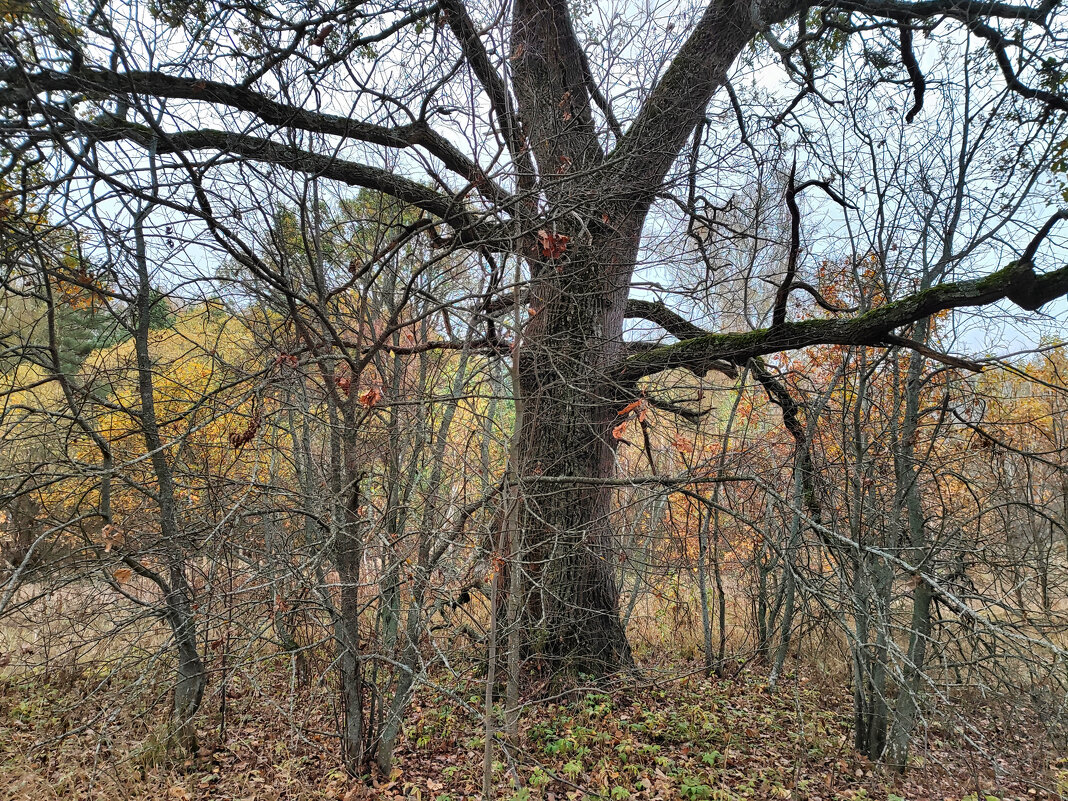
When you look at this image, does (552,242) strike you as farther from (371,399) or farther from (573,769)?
(573,769)

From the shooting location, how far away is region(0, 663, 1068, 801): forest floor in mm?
4363

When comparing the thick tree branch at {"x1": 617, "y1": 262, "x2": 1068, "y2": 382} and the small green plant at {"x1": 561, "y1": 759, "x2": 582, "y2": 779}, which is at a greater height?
the thick tree branch at {"x1": 617, "y1": 262, "x2": 1068, "y2": 382}

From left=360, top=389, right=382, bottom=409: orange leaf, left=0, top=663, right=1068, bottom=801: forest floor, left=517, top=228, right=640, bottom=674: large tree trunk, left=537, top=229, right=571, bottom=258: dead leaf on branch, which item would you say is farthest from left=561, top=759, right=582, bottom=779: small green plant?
left=537, top=229, right=571, bottom=258: dead leaf on branch

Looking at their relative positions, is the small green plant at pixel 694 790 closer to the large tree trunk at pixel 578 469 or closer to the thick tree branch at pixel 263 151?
the large tree trunk at pixel 578 469

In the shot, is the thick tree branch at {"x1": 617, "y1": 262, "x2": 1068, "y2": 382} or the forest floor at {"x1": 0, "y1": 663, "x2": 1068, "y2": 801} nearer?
the thick tree branch at {"x1": 617, "y1": 262, "x2": 1068, "y2": 382}

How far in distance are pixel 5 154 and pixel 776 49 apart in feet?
19.9

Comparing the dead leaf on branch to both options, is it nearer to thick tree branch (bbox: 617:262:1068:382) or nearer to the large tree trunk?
the large tree trunk

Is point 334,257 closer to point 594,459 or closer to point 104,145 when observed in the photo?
point 104,145

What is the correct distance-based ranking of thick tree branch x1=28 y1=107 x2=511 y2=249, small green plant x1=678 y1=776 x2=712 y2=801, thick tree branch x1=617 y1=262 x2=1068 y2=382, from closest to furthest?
1. thick tree branch x1=28 y1=107 x2=511 y2=249
2. thick tree branch x1=617 y1=262 x2=1068 y2=382
3. small green plant x1=678 y1=776 x2=712 y2=801

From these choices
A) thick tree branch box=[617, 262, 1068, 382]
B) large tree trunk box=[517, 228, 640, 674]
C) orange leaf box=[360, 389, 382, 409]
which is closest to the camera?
orange leaf box=[360, 389, 382, 409]

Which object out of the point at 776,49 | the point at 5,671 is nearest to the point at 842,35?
the point at 776,49

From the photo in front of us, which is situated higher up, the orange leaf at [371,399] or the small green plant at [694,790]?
the orange leaf at [371,399]

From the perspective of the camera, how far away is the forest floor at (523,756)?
14.3ft

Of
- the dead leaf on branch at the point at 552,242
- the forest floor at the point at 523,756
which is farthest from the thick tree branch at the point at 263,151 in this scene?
the forest floor at the point at 523,756
